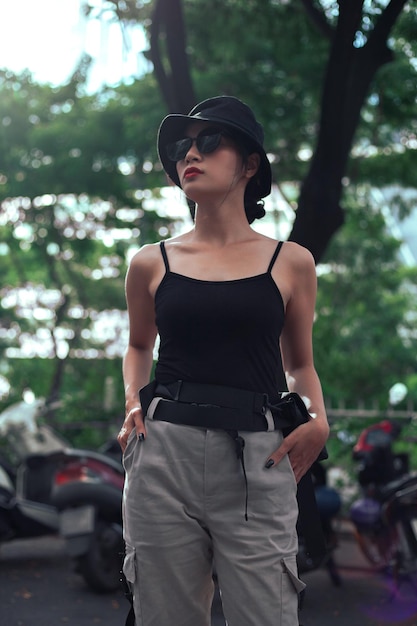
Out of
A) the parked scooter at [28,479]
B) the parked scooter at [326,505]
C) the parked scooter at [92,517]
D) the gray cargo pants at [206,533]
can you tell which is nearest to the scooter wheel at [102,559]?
the parked scooter at [92,517]

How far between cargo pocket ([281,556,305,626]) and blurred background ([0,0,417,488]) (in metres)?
1.17

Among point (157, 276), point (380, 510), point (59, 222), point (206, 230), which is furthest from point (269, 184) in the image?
point (59, 222)

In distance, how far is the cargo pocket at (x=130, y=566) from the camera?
246 centimetres

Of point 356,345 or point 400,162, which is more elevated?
point 400,162

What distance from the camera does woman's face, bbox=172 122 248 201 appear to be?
8.77 feet

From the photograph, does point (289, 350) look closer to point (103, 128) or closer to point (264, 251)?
point (264, 251)

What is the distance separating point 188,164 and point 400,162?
28.9 ft

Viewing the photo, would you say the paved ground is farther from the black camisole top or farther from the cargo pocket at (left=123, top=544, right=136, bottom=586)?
the black camisole top

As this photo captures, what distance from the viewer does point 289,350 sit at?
281 centimetres

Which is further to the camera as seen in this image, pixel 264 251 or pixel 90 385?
pixel 90 385

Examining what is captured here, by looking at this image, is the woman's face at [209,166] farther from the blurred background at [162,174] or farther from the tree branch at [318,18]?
the tree branch at [318,18]

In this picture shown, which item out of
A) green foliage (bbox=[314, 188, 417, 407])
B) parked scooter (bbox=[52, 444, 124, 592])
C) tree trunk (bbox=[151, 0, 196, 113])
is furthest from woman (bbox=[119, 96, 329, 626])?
green foliage (bbox=[314, 188, 417, 407])

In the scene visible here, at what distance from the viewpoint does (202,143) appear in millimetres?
2674

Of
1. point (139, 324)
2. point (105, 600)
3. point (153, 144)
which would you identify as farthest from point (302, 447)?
point (153, 144)
